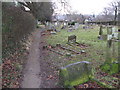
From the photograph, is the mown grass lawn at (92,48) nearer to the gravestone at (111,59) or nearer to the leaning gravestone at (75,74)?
the gravestone at (111,59)

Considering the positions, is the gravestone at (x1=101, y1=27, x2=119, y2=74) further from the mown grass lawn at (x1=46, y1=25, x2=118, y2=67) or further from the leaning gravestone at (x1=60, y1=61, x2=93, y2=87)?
the leaning gravestone at (x1=60, y1=61, x2=93, y2=87)

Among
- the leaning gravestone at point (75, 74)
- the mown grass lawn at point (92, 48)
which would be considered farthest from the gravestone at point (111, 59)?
the leaning gravestone at point (75, 74)

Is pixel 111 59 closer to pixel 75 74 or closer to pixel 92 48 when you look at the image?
pixel 75 74

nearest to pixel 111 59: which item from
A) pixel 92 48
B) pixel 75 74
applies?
pixel 75 74

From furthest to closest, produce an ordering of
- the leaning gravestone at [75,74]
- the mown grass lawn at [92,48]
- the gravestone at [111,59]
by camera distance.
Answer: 1. the mown grass lawn at [92,48]
2. the gravestone at [111,59]
3. the leaning gravestone at [75,74]

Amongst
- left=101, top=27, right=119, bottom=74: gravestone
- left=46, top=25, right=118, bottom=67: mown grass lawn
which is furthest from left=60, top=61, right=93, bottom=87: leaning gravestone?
left=46, top=25, right=118, bottom=67: mown grass lawn

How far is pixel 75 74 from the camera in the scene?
427cm

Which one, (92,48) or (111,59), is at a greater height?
(111,59)

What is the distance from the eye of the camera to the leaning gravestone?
4.07 metres

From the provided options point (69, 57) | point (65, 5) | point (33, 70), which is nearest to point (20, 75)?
point (33, 70)

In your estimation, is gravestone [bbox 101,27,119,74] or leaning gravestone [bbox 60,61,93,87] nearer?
leaning gravestone [bbox 60,61,93,87]

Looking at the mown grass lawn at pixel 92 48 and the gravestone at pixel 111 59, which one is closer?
the gravestone at pixel 111 59

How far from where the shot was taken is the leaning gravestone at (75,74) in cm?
407

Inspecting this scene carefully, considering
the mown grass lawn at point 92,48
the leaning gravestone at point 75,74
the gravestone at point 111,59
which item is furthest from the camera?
the mown grass lawn at point 92,48
